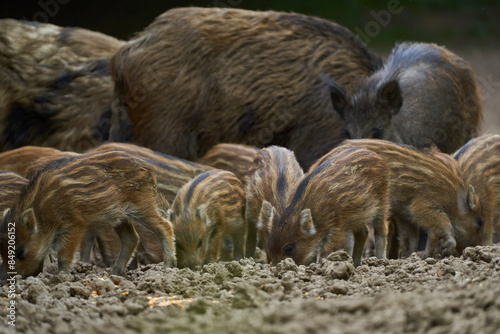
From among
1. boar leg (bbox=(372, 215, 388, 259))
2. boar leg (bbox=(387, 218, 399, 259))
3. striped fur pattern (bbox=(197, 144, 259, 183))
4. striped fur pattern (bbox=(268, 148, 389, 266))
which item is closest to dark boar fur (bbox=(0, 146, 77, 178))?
striped fur pattern (bbox=(197, 144, 259, 183))

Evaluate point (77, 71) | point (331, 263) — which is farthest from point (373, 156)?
point (77, 71)

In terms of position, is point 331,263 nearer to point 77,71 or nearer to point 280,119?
point 280,119

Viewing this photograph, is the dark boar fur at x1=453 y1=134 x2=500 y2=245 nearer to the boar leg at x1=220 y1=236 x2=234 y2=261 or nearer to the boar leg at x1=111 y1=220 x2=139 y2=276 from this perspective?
the boar leg at x1=220 y1=236 x2=234 y2=261

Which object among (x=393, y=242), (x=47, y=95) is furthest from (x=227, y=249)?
(x=47, y=95)

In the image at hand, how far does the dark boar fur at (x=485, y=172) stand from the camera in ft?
18.1

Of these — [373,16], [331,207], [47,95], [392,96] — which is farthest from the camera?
[373,16]

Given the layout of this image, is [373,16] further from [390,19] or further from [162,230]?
[162,230]

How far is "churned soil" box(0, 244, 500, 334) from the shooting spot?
7.91ft

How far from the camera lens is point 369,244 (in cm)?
632

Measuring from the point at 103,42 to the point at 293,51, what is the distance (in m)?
2.17

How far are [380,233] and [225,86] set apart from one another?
279 cm

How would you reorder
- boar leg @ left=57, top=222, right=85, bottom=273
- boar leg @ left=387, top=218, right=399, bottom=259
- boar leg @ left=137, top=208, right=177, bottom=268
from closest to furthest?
boar leg @ left=57, top=222, right=85, bottom=273 < boar leg @ left=137, top=208, right=177, bottom=268 < boar leg @ left=387, top=218, right=399, bottom=259

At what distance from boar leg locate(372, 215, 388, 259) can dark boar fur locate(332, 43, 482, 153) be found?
1769 mm

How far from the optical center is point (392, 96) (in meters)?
6.48
